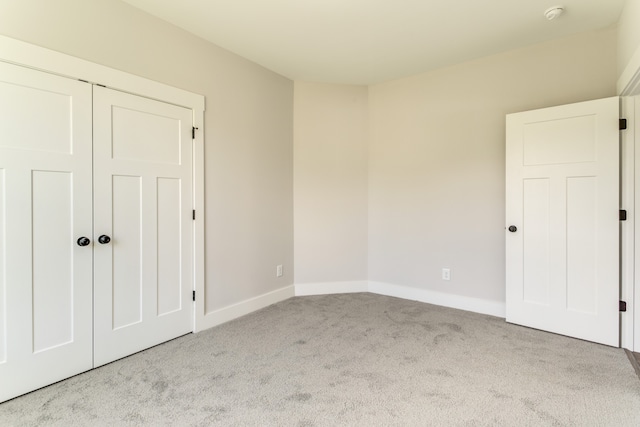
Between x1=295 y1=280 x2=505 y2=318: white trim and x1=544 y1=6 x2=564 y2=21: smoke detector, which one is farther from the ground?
x1=544 y1=6 x2=564 y2=21: smoke detector

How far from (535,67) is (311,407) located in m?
3.40

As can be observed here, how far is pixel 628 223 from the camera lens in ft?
8.15

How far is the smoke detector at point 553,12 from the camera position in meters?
2.38

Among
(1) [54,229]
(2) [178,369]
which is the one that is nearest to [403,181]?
(2) [178,369]

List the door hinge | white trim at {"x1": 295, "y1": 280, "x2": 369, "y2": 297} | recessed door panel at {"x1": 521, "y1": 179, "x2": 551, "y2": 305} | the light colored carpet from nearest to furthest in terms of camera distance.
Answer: the light colored carpet → the door hinge → recessed door panel at {"x1": 521, "y1": 179, "x2": 551, "y2": 305} → white trim at {"x1": 295, "y1": 280, "x2": 369, "y2": 297}

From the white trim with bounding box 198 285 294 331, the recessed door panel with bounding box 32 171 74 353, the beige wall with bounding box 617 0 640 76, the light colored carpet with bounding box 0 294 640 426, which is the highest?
the beige wall with bounding box 617 0 640 76

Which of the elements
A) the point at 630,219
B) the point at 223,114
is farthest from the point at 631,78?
the point at 223,114

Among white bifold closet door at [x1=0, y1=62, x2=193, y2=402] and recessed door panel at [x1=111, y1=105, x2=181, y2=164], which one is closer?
white bifold closet door at [x1=0, y1=62, x2=193, y2=402]

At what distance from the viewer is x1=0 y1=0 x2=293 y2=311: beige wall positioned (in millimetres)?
2092

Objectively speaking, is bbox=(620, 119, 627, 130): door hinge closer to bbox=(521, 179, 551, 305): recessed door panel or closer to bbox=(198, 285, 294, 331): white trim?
bbox=(521, 179, 551, 305): recessed door panel

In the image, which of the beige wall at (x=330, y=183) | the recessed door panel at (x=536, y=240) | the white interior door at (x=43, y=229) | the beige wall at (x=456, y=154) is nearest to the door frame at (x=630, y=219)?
the beige wall at (x=456, y=154)

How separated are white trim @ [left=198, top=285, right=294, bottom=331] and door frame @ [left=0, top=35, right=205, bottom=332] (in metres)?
0.08

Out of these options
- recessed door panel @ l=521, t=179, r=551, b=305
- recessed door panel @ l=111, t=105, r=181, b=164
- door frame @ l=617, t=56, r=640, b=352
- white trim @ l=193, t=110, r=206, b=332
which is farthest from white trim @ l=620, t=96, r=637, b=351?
recessed door panel @ l=111, t=105, r=181, b=164

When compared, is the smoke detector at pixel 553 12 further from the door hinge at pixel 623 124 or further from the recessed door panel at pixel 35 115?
the recessed door panel at pixel 35 115
